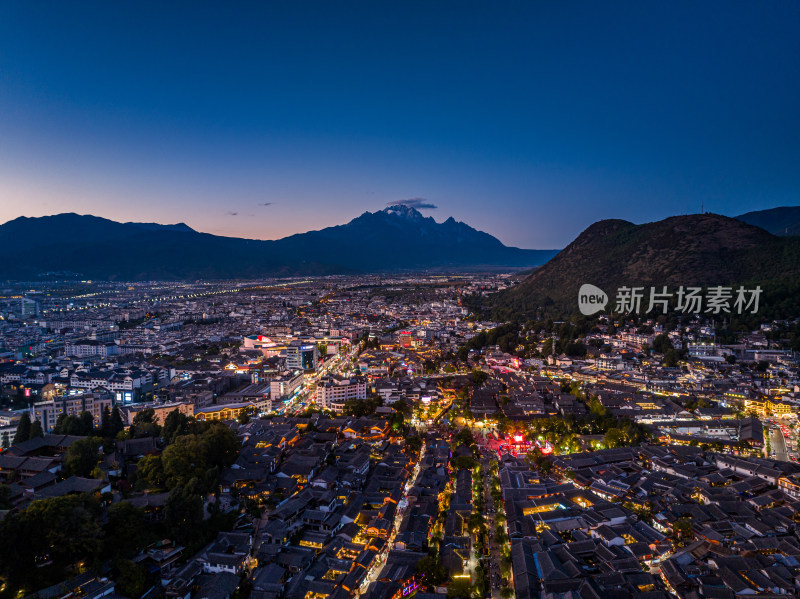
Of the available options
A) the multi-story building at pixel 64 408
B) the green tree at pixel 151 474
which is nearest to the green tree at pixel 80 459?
the green tree at pixel 151 474

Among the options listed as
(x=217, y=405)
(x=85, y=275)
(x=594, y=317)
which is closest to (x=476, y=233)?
(x=85, y=275)

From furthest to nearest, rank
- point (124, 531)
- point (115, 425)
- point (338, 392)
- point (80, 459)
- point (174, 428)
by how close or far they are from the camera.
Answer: point (338, 392), point (115, 425), point (174, 428), point (80, 459), point (124, 531)

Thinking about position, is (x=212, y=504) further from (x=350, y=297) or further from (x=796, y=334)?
(x=350, y=297)

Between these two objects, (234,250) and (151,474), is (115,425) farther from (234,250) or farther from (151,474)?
(234,250)

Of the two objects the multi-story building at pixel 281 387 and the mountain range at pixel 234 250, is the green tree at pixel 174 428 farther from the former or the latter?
the mountain range at pixel 234 250

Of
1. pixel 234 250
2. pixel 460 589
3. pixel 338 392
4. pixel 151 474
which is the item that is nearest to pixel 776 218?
pixel 338 392

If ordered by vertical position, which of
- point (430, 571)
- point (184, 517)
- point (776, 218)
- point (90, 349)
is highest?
point (776, 218)

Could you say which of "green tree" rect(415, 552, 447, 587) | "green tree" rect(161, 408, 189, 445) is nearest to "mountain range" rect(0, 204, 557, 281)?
"green tree" rect(161, 408, 189, 445)
